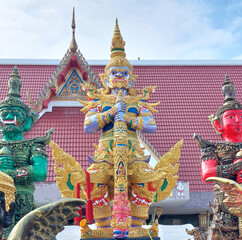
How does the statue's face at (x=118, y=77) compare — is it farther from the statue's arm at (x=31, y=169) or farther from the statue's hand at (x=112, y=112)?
the statue's arm at (x=31, y=169)

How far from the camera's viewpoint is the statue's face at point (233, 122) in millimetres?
4754

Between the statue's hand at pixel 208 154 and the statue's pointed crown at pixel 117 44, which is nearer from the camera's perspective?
the statue's hand at pixel 208 154

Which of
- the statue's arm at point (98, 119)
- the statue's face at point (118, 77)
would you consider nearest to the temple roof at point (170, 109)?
the statue's face at point (118, 77)

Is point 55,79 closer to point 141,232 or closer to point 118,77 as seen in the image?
point 118,77

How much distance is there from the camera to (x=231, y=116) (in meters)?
4.80

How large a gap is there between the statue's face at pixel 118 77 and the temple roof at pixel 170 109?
2775 mm

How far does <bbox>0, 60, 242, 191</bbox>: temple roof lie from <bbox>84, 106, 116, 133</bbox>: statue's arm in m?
2.99

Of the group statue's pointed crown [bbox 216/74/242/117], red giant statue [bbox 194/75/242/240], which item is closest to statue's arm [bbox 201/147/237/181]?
red giant statue [bbox 194/75/242/240]

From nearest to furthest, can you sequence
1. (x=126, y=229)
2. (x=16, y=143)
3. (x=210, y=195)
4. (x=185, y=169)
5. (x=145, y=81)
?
1. (x=126, y=229)
2. (x=16, y=143)
3. (x=210, y=195)
4. (x=185, y=169)
5. (x=145, y=81)

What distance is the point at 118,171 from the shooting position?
476cm

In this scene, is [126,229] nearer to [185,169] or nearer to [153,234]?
[153,234]

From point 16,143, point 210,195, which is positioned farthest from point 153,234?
point 210,195

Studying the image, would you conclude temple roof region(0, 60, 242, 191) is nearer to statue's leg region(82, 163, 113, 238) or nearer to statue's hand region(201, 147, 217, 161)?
statue's leg region(82, 163, 113, 238)

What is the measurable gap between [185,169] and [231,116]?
4.00 meters
